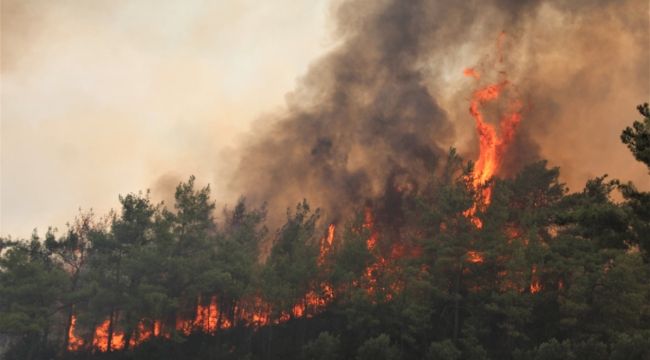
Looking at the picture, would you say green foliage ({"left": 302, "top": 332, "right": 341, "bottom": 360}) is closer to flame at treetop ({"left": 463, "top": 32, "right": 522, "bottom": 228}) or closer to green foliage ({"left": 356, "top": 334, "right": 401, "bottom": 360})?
green foliage ({"left": 356, "top": 334, "right": 401, "bottom": 360})

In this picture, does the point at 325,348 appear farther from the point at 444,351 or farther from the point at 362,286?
the point at 444,351

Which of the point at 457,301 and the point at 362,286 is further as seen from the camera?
the point at 362,286

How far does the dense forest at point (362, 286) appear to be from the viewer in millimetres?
32438

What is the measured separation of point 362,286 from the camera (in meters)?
41.3

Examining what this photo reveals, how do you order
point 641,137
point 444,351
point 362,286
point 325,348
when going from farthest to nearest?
point 362,286 < point 325,348 < point 444,351 < point 641,137

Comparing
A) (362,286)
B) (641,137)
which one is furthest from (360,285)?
(641,137)

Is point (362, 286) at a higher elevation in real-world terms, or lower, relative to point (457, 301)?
higher

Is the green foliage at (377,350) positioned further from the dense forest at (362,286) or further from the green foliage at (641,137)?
the green foliage at (641,137)

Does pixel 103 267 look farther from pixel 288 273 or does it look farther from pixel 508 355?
pixel 508 355

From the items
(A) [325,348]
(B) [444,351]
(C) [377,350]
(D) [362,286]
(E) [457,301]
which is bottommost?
(B) [444,351]

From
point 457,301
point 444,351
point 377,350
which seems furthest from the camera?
point 457,301

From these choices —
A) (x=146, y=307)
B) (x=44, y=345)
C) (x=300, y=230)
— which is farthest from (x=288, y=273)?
(x=44, y=345)

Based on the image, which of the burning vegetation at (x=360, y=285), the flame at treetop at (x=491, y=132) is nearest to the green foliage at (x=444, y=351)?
the burning vegetation at (x=360, y=285)

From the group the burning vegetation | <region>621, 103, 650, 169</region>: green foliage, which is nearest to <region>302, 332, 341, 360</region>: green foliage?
the burning vegetation
